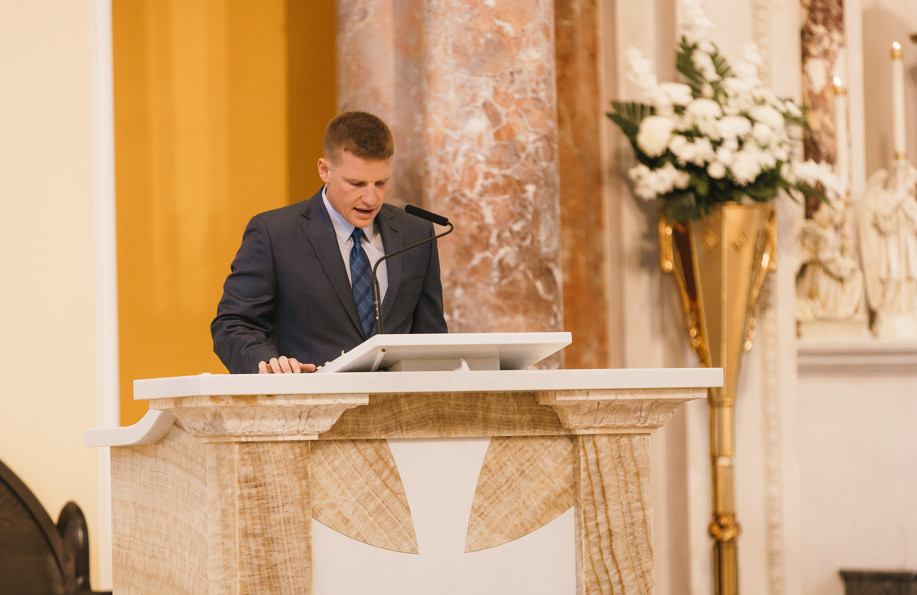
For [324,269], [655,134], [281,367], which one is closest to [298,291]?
[324,269]

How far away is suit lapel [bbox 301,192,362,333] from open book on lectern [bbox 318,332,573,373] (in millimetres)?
563

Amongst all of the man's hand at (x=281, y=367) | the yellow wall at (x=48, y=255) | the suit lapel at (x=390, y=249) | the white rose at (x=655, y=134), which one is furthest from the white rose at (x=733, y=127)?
the man's hand at (x=281, y=367)

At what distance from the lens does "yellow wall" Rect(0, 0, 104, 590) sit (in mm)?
3707

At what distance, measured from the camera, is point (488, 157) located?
3678 millimetres

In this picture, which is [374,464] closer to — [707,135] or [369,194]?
[369,194]

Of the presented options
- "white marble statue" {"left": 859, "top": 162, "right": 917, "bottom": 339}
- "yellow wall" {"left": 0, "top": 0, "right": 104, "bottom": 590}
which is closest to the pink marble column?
"white marble statue" {"left": 859, "top": 162, "right": 917, "bottom": 339}

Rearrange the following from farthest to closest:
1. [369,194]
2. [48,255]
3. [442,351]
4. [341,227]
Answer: [48,255], [341,227], [369,194], [442,351]

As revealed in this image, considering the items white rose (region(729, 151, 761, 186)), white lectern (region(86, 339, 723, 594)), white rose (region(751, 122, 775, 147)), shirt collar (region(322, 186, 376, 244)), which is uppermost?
white rose (region(751, 122, 775, 147))

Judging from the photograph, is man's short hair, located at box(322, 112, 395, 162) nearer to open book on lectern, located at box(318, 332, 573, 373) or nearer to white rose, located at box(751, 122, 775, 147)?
open book on lectern, located at box(318, 332, 573, 373)

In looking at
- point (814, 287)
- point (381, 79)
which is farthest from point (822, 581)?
point (381, 79)

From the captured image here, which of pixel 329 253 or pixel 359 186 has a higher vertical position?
pixel 359 186

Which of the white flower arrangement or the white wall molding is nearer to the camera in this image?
the white flower arrangement

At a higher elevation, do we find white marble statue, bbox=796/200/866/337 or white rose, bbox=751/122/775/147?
white rose, bbox=751/122/775/147

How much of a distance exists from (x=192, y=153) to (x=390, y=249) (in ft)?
5.88
